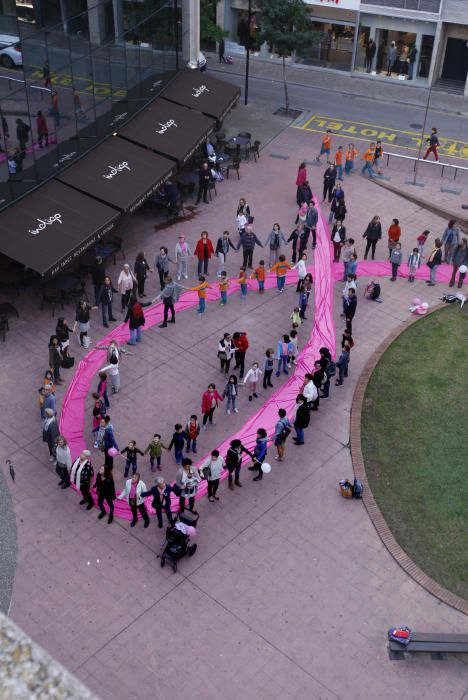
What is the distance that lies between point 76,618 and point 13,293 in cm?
1078

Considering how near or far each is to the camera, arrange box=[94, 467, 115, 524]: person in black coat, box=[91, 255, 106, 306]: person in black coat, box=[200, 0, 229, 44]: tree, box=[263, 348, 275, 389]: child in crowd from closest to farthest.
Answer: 1. box=[94, 467, 115, 524]: person in black coat
2. box=[263, 348, 275, 389]: child in crowd
3. box=[91, 255, 106, 306]: person in black coat
4. box=[200, 0, 229, 44]: tree

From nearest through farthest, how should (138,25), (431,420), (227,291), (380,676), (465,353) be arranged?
(380,676)
(431,420)
(465,353)
(227,291)
(138,25)

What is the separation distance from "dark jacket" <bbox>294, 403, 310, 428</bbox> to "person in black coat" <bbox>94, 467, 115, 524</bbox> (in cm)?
428

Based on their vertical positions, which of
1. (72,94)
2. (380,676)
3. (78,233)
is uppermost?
(72,94)

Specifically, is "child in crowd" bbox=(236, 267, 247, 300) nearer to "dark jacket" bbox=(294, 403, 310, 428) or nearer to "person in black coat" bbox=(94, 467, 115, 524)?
"dark jacket" bbox=(294, 403, 310, 428)

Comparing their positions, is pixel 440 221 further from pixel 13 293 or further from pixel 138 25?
pixel 13 293

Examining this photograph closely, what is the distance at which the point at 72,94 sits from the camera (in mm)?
23281

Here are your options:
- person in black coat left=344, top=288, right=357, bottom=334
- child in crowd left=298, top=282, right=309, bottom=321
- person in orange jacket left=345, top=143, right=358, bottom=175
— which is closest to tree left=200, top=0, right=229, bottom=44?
person in orange jacket left=345, top=143, right=358, bottom=175

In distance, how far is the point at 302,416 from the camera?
17328 mm

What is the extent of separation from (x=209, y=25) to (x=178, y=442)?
82.5 feet

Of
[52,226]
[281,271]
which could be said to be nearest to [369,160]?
[281,271]

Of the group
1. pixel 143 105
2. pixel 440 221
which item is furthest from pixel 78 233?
pixel 440 221

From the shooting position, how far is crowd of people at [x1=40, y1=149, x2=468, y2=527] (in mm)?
15766

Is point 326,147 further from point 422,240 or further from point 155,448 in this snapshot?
point 155,448
